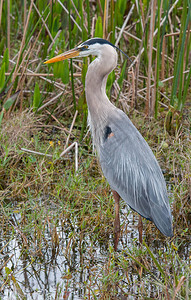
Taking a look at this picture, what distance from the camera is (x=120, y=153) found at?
3.28m

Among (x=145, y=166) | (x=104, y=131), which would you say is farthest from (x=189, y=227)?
(x=104, y=131)

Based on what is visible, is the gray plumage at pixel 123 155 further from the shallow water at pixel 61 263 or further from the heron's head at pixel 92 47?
the shallow water at pixel 61 263

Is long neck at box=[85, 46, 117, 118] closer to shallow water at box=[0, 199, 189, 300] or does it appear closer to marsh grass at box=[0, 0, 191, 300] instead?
marsh grass at box=[0, 0, 191, 300]

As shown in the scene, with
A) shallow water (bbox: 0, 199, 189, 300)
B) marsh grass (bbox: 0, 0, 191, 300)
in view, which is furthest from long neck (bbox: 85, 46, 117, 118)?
shallow water (bbox: 0, 199, 189, 300)

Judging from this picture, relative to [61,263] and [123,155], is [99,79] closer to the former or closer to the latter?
[123,155]

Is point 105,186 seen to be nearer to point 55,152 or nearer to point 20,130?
point 55,152

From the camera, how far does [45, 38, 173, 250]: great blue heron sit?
10.3 feet

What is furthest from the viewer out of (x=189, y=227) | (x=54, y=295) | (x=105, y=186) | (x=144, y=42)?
(x=144, y=42)

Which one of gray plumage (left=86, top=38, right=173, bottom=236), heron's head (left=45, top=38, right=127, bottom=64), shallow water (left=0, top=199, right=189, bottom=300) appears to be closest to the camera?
shallow water (left=0, top=199, right=189, bottom=300)

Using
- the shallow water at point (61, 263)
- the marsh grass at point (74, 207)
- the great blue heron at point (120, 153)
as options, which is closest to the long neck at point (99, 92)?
the great blue heron at point (120, 153)

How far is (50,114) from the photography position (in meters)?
4.76

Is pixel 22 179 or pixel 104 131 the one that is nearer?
pixel 104 131

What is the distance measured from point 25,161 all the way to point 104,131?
107cm

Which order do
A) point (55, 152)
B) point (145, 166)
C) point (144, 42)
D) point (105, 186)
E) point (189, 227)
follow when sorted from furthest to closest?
point (144, 42), point (55, 152), point (105, 186), point (189, 227), point (145, 166)
